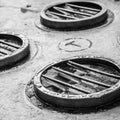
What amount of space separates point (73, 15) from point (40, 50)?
1418 mm

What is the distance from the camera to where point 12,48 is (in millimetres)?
5402

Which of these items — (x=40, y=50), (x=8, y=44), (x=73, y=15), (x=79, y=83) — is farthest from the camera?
(x=73, y=15)

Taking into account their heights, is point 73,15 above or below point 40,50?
above

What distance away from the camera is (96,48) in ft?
16.8

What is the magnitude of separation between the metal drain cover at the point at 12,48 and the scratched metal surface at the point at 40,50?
0.14 metres

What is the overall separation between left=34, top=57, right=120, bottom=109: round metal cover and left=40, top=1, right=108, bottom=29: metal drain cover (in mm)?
1397

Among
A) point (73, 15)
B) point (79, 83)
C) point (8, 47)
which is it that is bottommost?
point (8, 47)

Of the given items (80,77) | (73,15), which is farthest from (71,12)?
(80,77)

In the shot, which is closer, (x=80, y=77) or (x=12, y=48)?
(x=80, y=77)

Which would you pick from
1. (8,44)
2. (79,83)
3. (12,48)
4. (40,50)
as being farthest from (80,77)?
(8,44)

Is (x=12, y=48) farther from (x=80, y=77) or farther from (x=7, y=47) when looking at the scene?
(x=80, y=77)

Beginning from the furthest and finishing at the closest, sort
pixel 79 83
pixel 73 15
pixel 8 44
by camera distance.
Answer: pixel 73 15 < pixel 8 44 < pixel 79 83

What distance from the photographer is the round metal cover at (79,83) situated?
12.0 feet

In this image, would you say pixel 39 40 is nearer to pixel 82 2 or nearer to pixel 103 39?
pixel 103 39
